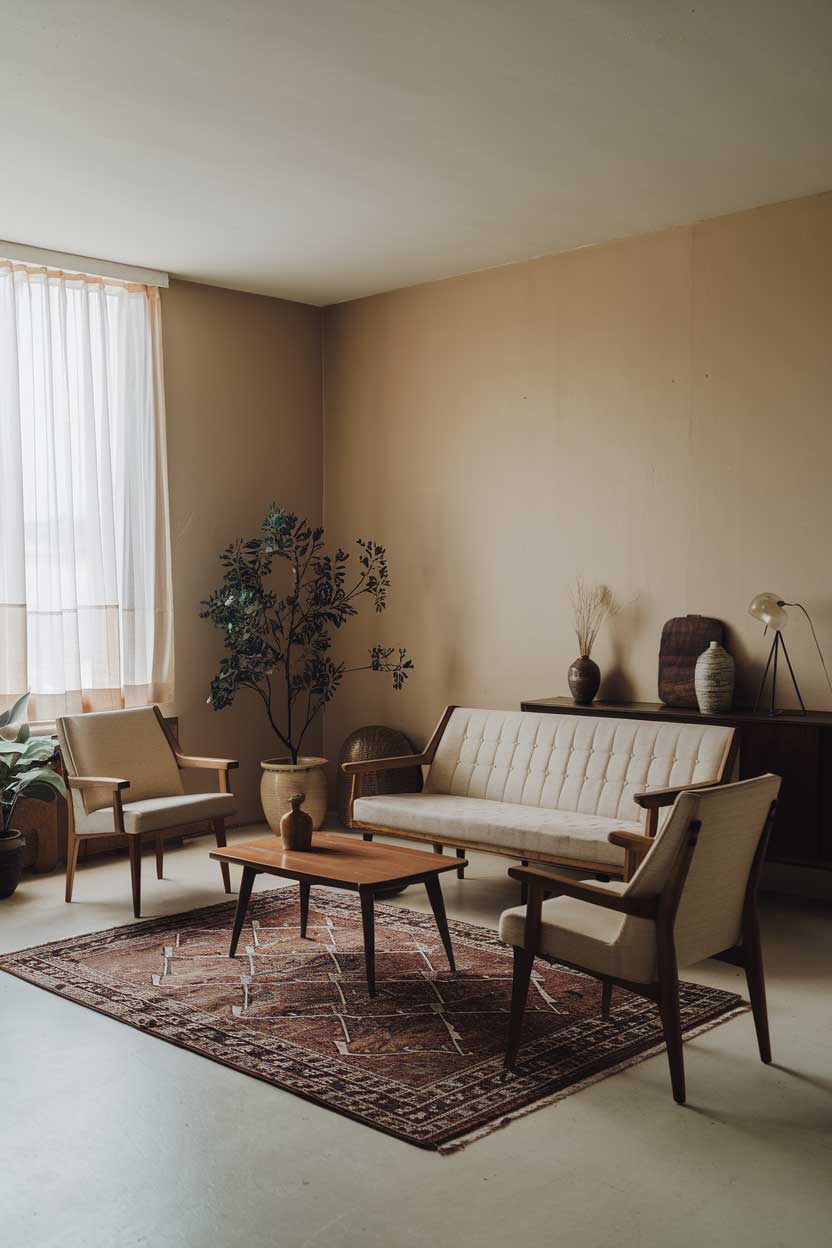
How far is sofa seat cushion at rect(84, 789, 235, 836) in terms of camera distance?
5164mm

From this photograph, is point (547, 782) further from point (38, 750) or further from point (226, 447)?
point (226, 447)

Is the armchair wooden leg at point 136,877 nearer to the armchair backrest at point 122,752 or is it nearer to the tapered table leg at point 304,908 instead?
the armchair backrest at point 122,752

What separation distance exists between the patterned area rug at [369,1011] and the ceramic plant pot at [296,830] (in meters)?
0.40

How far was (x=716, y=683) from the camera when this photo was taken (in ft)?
17.7

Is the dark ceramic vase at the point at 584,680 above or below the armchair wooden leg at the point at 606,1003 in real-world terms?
above

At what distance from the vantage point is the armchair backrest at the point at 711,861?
3.11m

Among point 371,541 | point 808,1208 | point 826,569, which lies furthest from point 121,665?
point 808,1208

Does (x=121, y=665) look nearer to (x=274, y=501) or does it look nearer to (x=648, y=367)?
Answer: (x=274, y=501)

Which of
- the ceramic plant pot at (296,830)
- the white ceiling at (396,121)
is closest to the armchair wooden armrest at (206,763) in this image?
the ceramic plant pot at (296,830)

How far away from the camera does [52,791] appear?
550 centimetres

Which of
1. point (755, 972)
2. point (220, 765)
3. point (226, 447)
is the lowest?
point (755, 972)

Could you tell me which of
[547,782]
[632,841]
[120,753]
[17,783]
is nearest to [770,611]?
[547,782]

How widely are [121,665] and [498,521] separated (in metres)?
2.26

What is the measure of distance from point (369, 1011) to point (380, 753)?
3.03 meters
